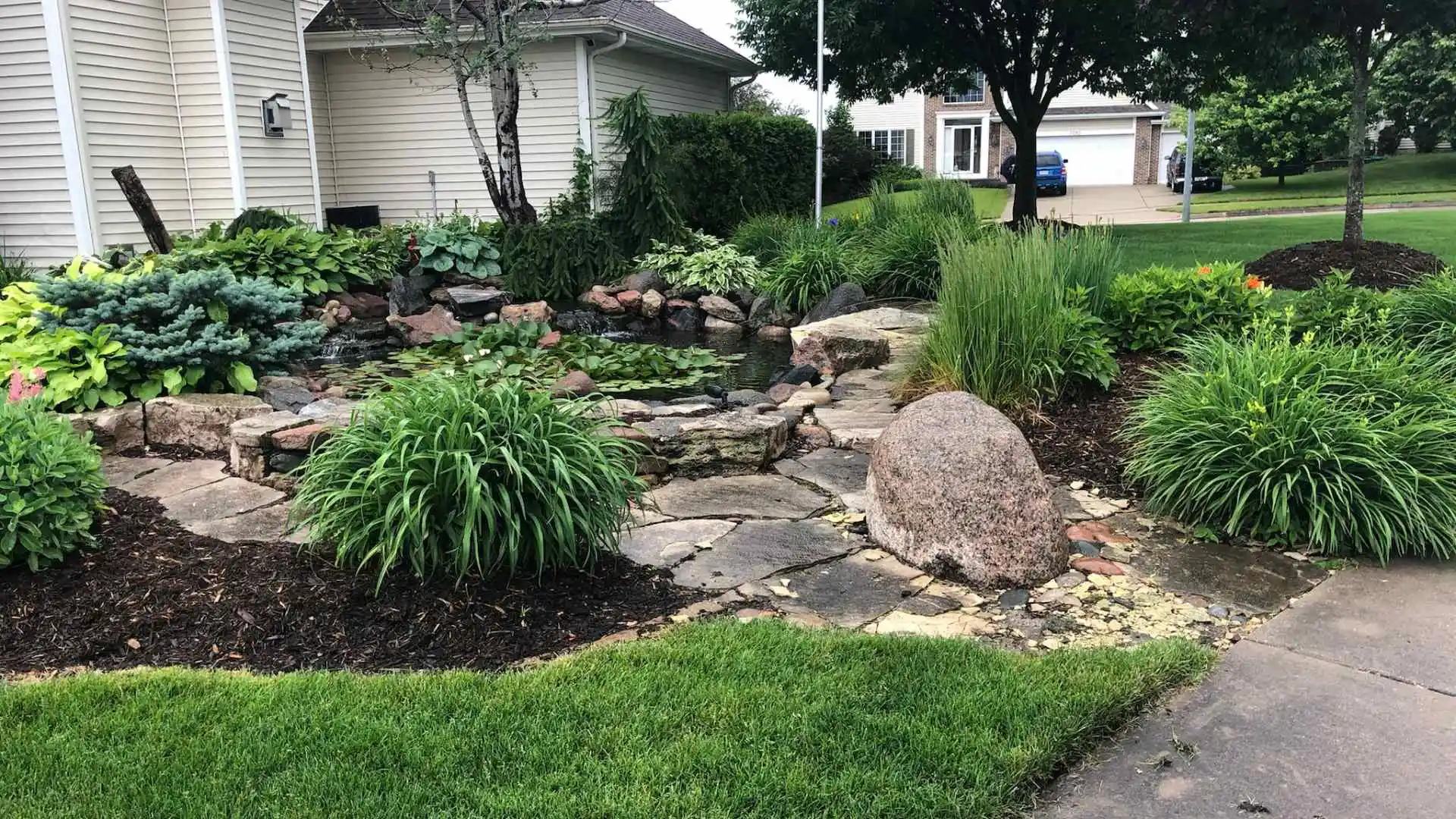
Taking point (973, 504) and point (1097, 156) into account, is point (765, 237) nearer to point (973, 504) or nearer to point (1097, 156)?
point (973, 504)

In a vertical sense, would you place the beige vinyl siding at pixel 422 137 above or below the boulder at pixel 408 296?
above

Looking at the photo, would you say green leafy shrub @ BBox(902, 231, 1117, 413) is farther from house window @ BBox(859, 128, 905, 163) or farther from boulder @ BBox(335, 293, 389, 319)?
house window @ BBox(859, 128, 905, 163)

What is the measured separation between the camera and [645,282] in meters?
11.0

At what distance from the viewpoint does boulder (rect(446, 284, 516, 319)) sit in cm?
1034

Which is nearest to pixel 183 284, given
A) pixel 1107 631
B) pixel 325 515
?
pixel 325 515

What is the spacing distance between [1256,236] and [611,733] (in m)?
13.2

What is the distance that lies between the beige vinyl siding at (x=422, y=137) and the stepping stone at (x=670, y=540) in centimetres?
967

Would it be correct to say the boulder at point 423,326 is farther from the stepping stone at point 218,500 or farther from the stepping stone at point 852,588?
the stepping stone at point 852,588

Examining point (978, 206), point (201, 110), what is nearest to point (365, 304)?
point (201, 110)

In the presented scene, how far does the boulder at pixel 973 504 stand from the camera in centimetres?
354

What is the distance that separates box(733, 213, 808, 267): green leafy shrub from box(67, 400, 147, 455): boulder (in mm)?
7331

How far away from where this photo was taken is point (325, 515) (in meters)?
3.37

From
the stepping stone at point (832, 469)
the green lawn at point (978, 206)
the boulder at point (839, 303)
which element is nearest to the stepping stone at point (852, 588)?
the stepping stone at point (832, 469)

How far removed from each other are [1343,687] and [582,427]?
254cm
